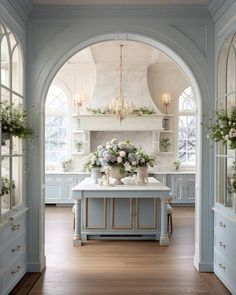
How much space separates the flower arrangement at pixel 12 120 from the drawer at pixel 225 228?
7.63ft

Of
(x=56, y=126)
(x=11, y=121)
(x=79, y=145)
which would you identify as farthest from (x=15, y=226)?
(x=56, y=126)

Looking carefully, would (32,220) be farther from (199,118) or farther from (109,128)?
(109,128)

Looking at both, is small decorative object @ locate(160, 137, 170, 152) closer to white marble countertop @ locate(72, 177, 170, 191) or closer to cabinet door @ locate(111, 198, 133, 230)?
white marble countertop @ locate(72, 177, 170, 191)

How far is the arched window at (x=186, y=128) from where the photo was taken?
32.9 ft

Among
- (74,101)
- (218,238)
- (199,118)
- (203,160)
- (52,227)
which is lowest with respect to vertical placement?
(52,227)

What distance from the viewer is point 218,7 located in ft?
13.3

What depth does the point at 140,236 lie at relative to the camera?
6.04m

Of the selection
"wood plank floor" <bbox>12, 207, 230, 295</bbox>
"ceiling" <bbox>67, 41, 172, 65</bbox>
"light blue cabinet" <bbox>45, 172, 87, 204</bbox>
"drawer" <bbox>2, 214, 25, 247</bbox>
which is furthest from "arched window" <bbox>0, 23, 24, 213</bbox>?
"light blue cabinet" <bbox>45, 172, 87, 204</bbox>

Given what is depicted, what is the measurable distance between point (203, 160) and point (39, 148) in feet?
6.44

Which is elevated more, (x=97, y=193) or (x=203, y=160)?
(x=203, y=160)

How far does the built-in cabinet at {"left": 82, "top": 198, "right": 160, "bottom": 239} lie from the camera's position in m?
5.96

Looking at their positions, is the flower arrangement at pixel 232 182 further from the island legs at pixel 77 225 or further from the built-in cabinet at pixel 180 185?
the built-in cabinet at pixel 180 185

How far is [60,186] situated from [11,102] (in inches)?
222

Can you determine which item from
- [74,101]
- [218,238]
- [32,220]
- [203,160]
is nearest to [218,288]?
[218,238]
